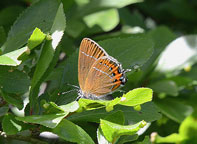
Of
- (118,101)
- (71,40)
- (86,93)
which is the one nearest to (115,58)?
(86,93)

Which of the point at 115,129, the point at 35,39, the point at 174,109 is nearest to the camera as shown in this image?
the point at 115,129

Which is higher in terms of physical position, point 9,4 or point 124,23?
point 9,4

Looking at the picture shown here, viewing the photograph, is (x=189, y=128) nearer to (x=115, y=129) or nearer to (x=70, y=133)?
(x=115, y=129)

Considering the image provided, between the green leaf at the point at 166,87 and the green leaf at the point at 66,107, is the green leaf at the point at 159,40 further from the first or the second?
the green leaf at the point at 66,107

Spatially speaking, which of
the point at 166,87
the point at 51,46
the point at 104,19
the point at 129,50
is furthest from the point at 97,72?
the point at 104,19

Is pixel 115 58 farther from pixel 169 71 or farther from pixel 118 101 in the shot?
pixel 169 71

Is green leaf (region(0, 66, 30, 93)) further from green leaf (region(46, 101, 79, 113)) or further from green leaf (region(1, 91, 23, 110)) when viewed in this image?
green leaf (region(46, 101, 79, 113))

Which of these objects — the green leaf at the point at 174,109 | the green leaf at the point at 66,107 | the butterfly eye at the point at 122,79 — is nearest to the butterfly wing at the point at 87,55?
the butterfly eye at the point at 122,79

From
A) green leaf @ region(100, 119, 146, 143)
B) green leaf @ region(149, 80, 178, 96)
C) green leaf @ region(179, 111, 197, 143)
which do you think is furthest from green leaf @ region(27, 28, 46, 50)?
green leaf @ region(149, 80, 178, 96)
